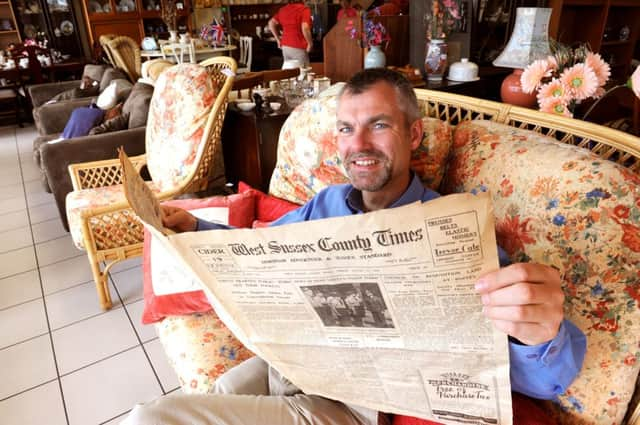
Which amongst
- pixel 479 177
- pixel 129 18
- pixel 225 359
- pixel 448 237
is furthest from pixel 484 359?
pixel 129 18

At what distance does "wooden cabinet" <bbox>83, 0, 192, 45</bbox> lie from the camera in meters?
6.37

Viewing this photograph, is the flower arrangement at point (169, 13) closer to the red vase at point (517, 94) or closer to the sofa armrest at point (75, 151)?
the sofa armrest at point (75, 151)

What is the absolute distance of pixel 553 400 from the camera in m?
0.84

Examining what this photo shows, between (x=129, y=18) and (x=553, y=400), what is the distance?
742 centimetres

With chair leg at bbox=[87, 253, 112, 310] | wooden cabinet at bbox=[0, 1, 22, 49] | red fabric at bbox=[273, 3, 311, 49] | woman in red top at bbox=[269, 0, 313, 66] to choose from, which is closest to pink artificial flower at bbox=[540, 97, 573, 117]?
chair leg at bbox=[87, 253, 112, 310]

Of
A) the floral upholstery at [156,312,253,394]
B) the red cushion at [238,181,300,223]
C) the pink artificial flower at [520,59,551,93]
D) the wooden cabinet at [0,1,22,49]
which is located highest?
the wooden cabinet at [0,1,22,49]

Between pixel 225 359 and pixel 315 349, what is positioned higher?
pixel 315 349

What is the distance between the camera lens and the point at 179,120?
2145mm

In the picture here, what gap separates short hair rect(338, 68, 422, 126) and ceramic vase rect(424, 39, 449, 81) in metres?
1.74

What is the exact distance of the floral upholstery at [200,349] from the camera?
46.6 inches

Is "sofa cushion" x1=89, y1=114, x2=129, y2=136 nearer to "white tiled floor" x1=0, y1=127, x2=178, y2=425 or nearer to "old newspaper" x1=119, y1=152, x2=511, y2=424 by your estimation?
"white tiled floor" x1=0, y1=127, x2=178, y2=425

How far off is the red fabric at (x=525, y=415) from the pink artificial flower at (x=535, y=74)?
0.86m

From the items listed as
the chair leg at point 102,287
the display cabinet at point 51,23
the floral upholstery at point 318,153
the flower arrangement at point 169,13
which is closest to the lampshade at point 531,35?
the floral upholstery at point 318,153

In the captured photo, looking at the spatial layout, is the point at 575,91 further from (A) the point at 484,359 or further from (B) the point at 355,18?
(B) the point at 355,18
